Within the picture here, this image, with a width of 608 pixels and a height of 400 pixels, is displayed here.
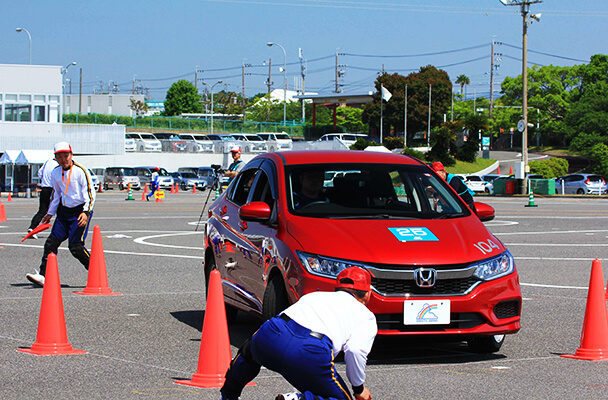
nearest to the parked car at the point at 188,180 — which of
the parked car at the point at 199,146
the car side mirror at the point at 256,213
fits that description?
the parked car at the point at 199,146

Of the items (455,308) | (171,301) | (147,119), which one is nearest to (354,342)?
(455,308)

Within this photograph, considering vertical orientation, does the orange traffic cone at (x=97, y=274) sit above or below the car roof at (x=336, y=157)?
below

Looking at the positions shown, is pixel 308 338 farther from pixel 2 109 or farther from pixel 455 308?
pixel 2 109

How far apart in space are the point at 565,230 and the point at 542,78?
9247 centimetres

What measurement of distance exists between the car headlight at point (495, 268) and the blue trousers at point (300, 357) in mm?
2913

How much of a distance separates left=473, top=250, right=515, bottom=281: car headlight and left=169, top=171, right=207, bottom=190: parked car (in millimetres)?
49507

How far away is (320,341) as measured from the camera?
3.86m

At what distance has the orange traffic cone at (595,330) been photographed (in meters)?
6.96

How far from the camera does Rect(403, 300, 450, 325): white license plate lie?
6.35m

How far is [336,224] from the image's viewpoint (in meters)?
Result: 6.95

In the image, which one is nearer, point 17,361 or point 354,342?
point 354,342

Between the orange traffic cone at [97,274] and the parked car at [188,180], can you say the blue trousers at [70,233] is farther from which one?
the parked car at [188,180]

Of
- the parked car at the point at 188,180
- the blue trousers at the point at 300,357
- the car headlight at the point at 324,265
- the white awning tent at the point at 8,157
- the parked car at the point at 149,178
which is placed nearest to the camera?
the blue trousers at the point at 300,357

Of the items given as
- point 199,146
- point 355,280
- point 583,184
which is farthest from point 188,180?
point 355,280
